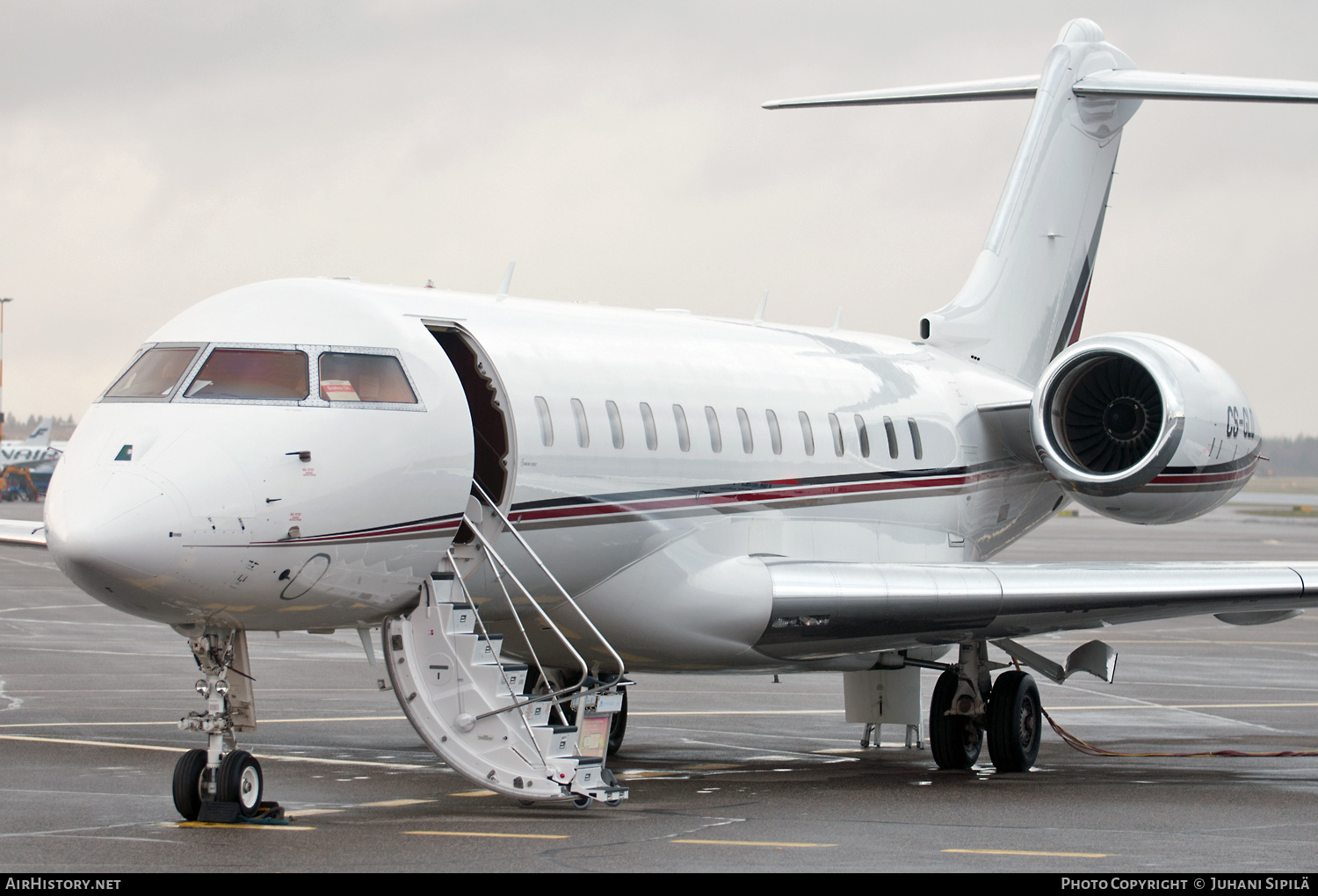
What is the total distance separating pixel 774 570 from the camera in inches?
558

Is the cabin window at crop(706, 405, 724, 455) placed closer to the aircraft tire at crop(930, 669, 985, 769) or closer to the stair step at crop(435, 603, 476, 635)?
the stair step at crop(435, 603, 476, 635)

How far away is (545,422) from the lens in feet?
41.8

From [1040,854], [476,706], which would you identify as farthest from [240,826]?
[1040,854]

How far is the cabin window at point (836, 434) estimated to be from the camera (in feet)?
52.6

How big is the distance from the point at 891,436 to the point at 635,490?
4.22 metres

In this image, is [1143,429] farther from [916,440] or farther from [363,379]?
[363,379]

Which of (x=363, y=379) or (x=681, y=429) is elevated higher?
(x=363, y=379)

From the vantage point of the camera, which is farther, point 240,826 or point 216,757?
point 216,757

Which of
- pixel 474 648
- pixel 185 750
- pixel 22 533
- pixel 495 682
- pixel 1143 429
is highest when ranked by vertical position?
pixel 1143 429

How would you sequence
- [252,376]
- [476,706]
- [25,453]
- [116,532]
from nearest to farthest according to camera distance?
[116,532] → [252,376] → [476,706] → [25,453]

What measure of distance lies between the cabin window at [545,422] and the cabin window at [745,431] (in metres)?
2.45

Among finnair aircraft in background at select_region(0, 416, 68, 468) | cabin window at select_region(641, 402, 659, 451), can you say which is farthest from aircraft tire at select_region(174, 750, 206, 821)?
finnair aircraft in background at select_region(0, 416, 68, 468)
